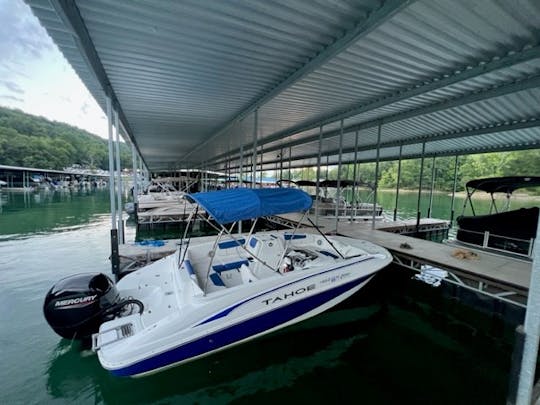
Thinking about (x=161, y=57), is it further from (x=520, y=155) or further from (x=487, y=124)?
(x=520, y=155)

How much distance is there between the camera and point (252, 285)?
114 inches

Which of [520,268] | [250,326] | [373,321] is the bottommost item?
[373,321]

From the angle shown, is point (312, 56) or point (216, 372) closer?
point (216, 372)

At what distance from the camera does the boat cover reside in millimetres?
5417

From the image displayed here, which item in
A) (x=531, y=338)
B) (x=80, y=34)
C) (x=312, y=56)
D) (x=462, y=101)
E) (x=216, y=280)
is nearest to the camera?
(x=531, y=338)

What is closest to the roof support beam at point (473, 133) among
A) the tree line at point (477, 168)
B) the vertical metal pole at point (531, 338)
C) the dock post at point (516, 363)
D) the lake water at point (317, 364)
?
the lake water at point (317, 364)

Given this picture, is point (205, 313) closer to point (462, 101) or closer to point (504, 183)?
point (462, 101)

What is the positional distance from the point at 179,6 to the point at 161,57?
1325 mm

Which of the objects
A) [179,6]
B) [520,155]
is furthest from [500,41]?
[520,155]

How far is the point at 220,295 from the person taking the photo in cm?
272

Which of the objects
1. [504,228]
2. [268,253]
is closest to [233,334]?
[268,253]

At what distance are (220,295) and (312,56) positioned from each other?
3.57 m

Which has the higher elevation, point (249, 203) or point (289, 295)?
point (249, 203)

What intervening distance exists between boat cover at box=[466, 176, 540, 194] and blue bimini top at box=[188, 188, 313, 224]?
529 cm
